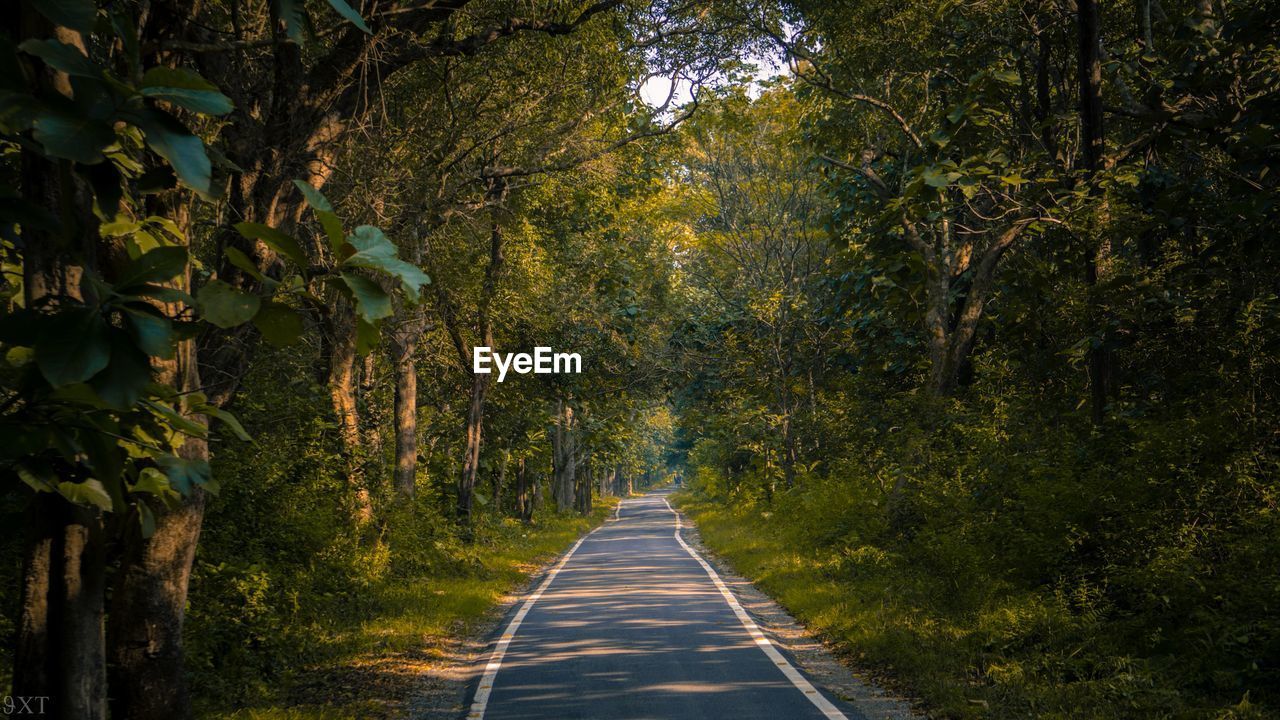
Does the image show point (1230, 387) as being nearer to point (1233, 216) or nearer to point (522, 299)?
point (1233, 216)

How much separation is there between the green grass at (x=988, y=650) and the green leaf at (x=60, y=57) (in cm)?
715

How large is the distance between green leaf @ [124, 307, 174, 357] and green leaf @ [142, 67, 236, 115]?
1.23 ft

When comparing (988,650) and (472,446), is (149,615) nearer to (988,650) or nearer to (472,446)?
(988,650)

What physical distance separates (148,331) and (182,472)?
2.94 feet

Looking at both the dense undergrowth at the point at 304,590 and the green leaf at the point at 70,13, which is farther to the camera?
the dense undergrowth at the point at 304,590

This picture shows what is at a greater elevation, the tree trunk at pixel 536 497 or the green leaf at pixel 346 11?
the green leaf at pixel 346 11

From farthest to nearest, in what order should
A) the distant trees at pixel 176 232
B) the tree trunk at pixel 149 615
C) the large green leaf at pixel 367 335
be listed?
1. the tree trunk at pixel 149 615
2. the large green leaf at pixel 367 335
3. the distant trees at pixel 176 232

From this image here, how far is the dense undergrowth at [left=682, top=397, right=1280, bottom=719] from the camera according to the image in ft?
23.4

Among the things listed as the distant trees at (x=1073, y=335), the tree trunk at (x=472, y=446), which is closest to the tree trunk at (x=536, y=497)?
the tree trunk at (x=472, y=446)

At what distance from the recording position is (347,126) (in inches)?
250

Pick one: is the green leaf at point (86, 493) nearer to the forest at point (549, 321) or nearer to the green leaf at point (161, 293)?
the forest at point (549, 321)

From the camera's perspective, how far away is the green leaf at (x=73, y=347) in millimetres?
1514

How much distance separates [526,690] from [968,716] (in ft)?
12.7

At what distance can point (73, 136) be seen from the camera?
1552 mm
